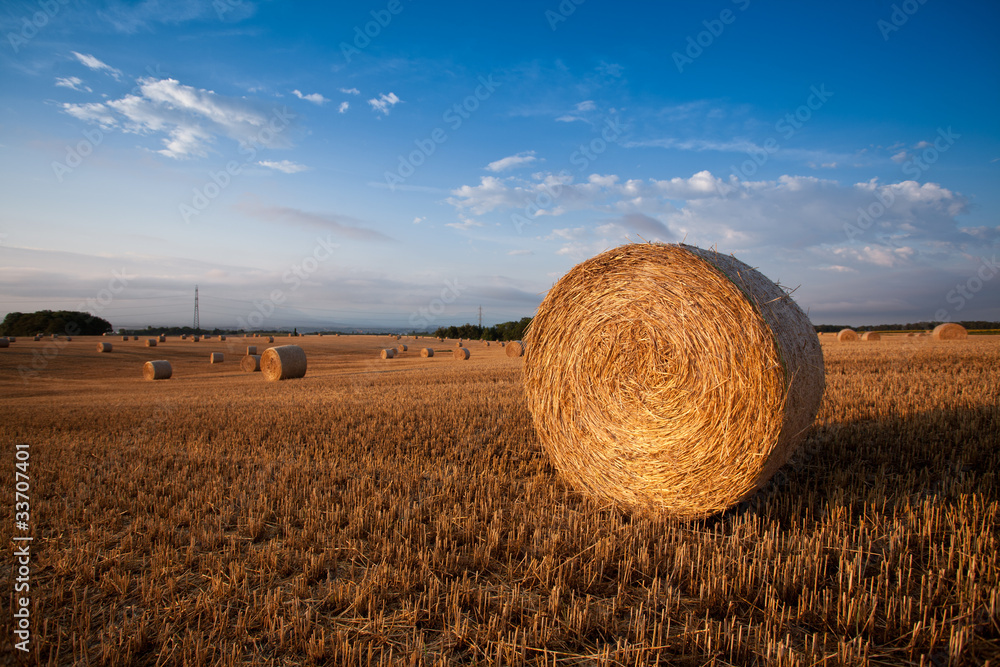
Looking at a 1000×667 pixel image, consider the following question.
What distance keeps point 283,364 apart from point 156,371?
24.3ft

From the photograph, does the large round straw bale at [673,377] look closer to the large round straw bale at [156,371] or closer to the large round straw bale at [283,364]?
the large round straw bale at [283,364]

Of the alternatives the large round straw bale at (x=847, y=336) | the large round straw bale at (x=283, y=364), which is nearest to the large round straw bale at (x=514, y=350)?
the large round straw bale at (x=283, y=364)

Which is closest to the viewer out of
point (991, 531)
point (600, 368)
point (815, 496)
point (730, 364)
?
point (991, 531)

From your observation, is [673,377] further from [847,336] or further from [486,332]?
[486,332]

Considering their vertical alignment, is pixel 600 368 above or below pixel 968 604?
above

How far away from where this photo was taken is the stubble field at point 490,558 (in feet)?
7.97

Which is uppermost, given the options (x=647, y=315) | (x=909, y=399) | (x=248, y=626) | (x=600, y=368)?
(x=647, y=315)

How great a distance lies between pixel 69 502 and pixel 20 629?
99.7 inches

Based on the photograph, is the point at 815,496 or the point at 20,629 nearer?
the point at 20,629

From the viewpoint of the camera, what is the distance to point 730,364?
12.9 feet

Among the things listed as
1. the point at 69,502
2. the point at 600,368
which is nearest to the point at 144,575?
the point at 69,502

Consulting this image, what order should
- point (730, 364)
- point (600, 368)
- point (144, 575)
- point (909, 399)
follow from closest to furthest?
point (144, 575) < point (730, 364) < point (600, 368) < point (909, 399)

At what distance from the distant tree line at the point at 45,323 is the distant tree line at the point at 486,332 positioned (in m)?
44.5

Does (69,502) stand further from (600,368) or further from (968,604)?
(968,604)
